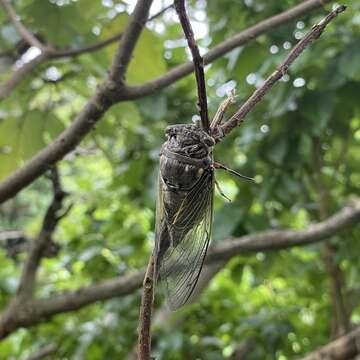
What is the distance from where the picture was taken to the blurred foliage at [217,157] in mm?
1401

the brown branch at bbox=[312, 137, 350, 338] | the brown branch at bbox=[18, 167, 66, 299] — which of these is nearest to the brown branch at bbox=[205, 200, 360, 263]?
the brown branch at bbox=[312, 137, 350, 338]

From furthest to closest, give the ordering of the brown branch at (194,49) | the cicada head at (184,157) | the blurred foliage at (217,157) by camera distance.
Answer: the blurred foliage at (217,157)
the cicada head at (184,157)
the brown branch at (194,49)

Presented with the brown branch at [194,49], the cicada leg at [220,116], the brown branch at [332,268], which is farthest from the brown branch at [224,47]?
the brown branch at [332,268]

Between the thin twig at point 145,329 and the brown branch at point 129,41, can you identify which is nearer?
the thin twig at point 145,329

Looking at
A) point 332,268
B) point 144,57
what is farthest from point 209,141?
point 332,268

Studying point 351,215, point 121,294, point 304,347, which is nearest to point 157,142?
point 121,294

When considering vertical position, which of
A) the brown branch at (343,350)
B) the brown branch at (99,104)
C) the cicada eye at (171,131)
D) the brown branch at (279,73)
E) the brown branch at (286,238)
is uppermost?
the brown branch at (279,73)

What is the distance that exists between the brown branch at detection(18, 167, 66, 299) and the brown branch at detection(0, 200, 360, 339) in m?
0.04

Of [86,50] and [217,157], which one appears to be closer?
[86,50]

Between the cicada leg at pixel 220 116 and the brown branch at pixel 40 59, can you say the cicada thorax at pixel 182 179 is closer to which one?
the cicada leg at pixel 220 116

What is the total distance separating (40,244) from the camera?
1533 mm

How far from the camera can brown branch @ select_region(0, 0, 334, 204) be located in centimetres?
104

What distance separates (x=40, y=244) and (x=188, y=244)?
2.64 ft

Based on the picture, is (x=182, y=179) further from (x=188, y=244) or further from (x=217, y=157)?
(x=217, y=157)
